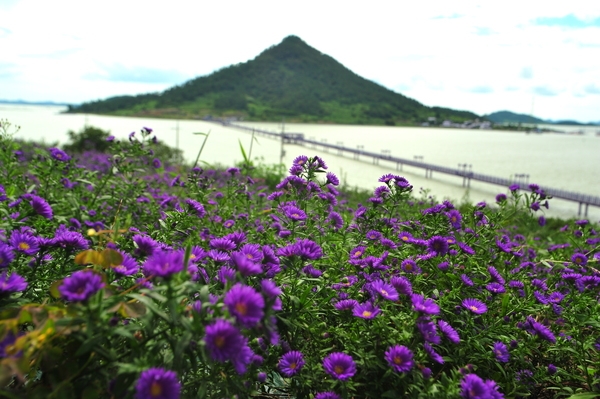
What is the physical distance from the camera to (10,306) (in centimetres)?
104

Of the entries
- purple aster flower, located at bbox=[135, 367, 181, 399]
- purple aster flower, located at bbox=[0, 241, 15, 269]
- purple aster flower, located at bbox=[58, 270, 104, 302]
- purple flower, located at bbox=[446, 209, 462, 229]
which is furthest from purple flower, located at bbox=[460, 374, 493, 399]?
purple aster flower, located at bbox=[0, 241, 15, 269]

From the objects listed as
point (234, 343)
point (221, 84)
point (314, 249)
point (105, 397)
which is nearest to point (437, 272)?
point (314, 249)

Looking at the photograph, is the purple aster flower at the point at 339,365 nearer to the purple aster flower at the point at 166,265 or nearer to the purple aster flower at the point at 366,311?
the purple aster flower at the point at 366,311

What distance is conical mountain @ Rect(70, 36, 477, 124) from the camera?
270 feet

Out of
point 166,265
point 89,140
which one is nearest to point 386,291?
point 166,265

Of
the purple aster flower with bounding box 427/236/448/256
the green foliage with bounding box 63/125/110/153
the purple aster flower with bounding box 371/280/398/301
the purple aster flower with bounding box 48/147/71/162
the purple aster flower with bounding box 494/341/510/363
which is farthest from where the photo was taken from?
the green foliage with bounding box 63/125/110/153

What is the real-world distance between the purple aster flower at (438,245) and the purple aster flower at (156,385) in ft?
4.21

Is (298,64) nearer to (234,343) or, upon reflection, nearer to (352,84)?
(352,84)

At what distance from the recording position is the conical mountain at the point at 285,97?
8219 centimetres

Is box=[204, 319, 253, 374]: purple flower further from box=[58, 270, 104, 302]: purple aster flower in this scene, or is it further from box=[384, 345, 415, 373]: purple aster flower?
box=[384, 345, 415, 373]: purple aster flower

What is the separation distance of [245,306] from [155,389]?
0.77ft

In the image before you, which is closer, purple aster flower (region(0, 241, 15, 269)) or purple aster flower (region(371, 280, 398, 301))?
purple aster flower (region(0, 241, 15, 269))

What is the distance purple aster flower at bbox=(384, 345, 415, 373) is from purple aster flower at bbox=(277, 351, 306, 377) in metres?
0.26

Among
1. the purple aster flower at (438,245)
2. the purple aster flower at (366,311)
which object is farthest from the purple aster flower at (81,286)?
the purple aster flower at (438,245)
